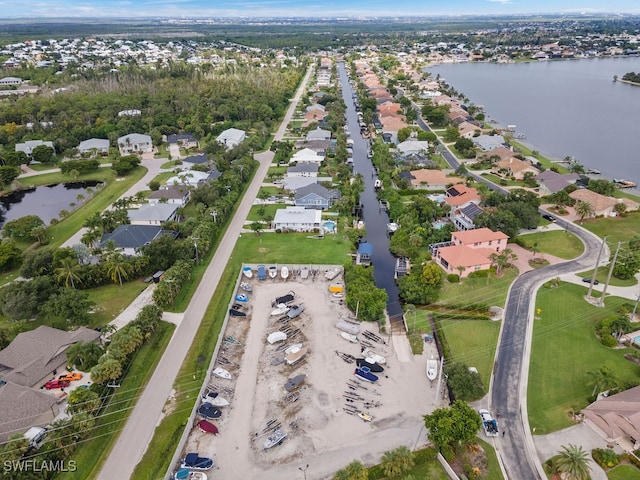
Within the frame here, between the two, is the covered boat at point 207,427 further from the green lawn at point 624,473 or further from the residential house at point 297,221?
the residential house at point 297,221

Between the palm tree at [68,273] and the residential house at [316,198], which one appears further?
the residential house at [316,198]

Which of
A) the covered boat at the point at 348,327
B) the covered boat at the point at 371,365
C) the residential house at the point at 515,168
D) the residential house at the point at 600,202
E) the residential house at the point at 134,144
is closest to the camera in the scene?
the covered boat at the point at 371,365

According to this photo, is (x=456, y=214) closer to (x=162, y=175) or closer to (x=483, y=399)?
(x=483, y=399)

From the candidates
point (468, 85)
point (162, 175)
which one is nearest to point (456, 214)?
point (162, 175)

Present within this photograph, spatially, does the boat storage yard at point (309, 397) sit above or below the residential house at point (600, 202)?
below

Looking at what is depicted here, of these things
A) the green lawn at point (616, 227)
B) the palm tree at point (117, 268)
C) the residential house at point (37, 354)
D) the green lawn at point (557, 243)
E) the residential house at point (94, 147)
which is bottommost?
the green lawn at point (557, 243)

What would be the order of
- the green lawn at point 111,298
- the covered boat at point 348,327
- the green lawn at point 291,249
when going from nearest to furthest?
the covered boat at point 348,327, the green lawn at point 111,298, the green lawn at point 291,249

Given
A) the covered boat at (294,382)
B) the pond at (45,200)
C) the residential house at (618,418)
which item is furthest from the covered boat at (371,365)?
the pond at (45,200)
